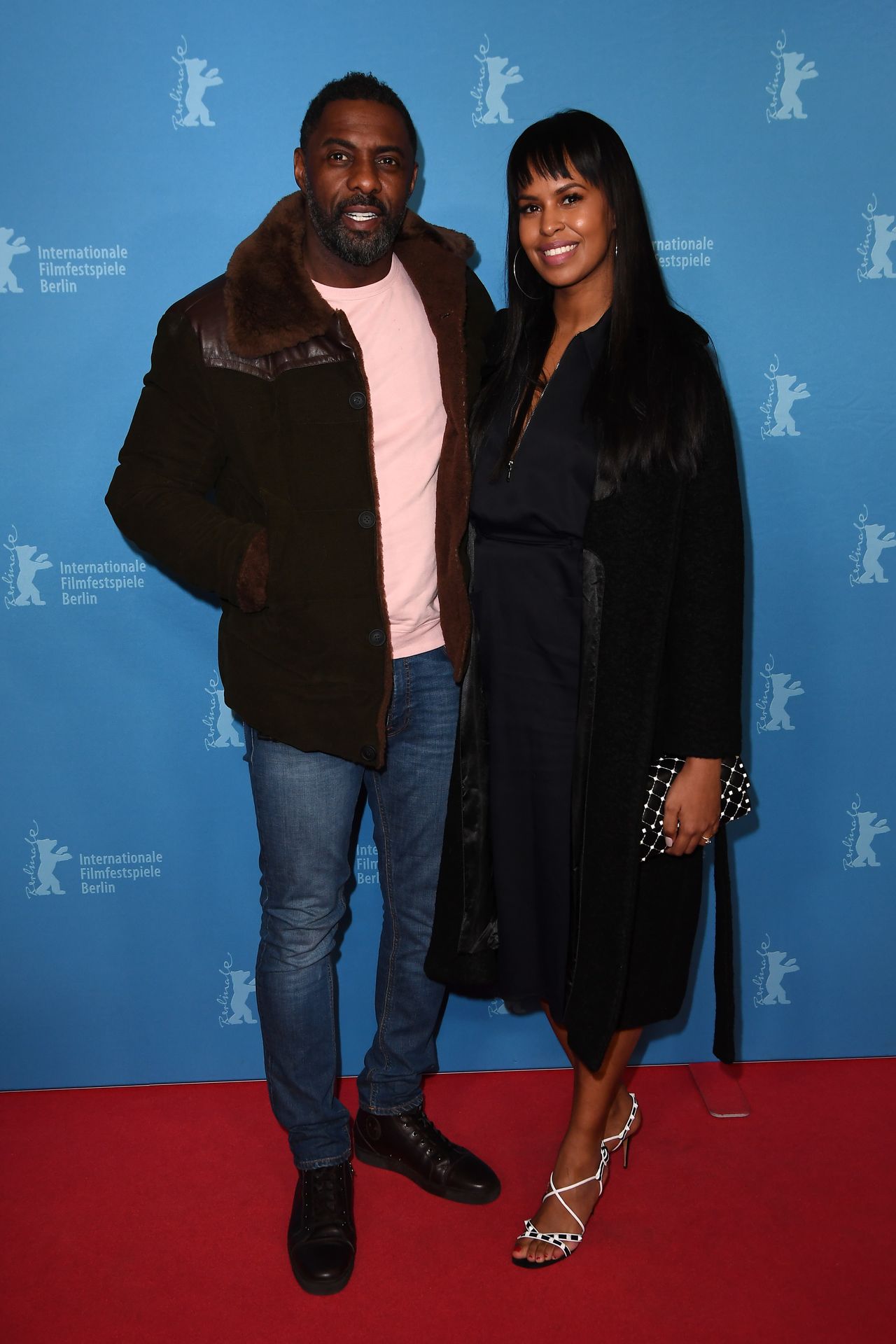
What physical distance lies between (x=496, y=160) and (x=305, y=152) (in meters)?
0.42

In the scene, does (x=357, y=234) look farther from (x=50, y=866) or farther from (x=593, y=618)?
(x=50, y=866)

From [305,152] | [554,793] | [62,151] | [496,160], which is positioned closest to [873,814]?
[554,793]

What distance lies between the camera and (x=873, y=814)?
97.0 inches

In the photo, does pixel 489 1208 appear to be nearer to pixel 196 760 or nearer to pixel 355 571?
pixel 196 760

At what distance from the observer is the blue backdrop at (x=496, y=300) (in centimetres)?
207

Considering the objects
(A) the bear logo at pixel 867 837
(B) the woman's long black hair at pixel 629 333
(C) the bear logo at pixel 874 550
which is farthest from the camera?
(A) the bear logo at pixel 867 837

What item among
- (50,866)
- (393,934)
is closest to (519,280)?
(393,934)

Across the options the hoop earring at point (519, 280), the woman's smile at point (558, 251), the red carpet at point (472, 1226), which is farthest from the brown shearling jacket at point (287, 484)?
the red carpet at point (472, 1226)

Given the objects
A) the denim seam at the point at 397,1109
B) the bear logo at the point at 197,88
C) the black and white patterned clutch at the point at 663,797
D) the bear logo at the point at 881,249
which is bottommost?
the denim seam at the point at 397,1109

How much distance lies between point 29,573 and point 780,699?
1622mm

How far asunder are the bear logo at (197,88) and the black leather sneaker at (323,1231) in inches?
78.5

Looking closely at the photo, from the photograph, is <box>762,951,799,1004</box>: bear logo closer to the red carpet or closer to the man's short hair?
the red carpet

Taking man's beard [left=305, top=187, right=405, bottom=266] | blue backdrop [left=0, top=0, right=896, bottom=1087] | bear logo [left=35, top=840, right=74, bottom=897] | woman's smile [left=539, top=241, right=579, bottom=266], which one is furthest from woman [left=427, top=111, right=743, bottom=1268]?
bear logo [left=35, top=840, right=74, bottom=897]

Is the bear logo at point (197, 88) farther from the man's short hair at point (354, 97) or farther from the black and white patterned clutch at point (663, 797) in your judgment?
the black and white patterned clutch at point (663, 797)
